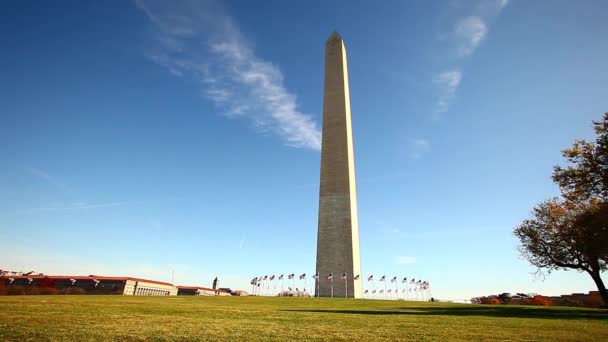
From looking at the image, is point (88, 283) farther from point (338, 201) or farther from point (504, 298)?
point (504, 298)

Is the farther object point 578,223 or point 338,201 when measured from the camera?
point 338,201

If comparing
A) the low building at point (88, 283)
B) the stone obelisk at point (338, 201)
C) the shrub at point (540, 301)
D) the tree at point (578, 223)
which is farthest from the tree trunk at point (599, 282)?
the low building at point (88, 283)

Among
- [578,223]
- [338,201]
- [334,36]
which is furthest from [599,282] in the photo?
[334,36]

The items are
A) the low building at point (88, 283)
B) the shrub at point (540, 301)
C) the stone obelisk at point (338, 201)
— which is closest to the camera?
the stone obelisk at point (338, 201)

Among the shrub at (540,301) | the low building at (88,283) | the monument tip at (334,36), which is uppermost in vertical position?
the monument tip at (334,36)

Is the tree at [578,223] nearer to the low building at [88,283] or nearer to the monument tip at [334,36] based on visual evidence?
the monument tip at [334,36]

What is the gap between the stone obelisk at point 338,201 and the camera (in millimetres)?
38656

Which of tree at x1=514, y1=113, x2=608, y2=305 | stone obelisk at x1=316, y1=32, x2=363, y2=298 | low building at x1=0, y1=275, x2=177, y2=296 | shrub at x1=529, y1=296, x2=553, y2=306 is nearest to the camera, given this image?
tree at x1=514, y1=113, x2=608, y2=305

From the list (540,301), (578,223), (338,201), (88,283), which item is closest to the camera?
(578,223)

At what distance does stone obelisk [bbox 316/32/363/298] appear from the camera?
38.7 meters

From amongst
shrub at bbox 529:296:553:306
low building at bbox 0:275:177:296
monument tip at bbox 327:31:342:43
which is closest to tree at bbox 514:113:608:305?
shrub at bbox 529:296:553:306

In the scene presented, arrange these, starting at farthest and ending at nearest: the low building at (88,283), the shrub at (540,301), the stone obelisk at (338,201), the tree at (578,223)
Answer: the low building at (88,283) < the shrub at (540,301) < the stone obelisk at (338,201) < the tree at (578,223)

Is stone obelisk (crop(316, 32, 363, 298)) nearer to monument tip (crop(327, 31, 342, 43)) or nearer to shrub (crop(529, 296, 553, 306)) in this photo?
monument tip (crop(327, 31, 342, 43))

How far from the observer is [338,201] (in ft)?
132
